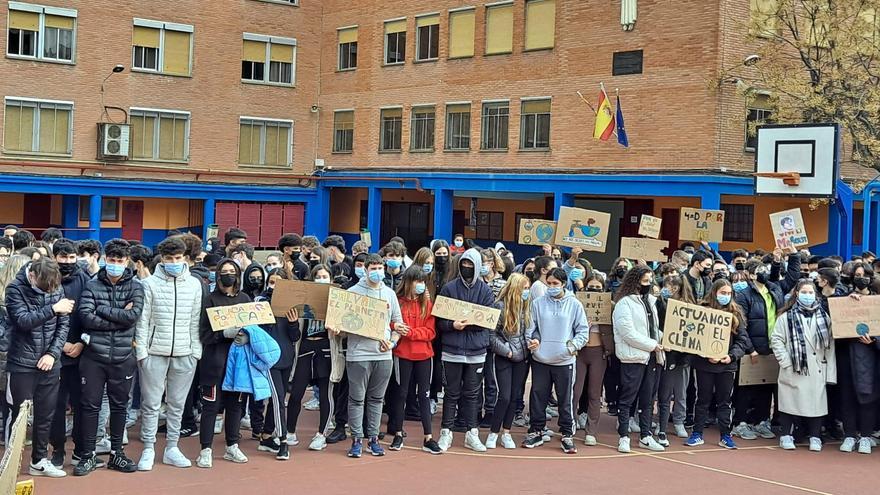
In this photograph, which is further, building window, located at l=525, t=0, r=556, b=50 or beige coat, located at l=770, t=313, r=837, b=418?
building window, located at l=525, t=0, r=556, b=50

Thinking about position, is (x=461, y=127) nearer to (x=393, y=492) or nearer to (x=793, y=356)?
(x=793, y=356)

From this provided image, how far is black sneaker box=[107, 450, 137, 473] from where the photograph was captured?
9.55 m

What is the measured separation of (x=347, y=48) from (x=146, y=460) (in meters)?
28.5

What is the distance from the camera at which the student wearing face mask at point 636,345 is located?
36.7 feet

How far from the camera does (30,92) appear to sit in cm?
3228

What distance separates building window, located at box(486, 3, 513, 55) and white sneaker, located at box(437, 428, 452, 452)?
2184 cm

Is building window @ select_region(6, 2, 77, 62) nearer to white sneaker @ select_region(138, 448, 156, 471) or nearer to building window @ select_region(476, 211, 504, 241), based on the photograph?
building window @ select_region(476, 211, 504, 241)

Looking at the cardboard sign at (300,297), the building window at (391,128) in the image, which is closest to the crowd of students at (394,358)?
the cardboard sign at (300,297)

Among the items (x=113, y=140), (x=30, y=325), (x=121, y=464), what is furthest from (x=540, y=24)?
(x=30, y=325)

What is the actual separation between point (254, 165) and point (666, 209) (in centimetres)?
1422

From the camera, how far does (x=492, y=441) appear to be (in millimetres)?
11164

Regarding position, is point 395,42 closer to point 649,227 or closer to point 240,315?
point 649,227

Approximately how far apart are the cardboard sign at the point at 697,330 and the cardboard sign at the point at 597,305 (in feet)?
2.18

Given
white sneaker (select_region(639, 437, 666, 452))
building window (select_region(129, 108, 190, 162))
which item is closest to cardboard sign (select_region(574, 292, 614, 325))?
white sneaker (select_region(639, 437, 666, 452))
